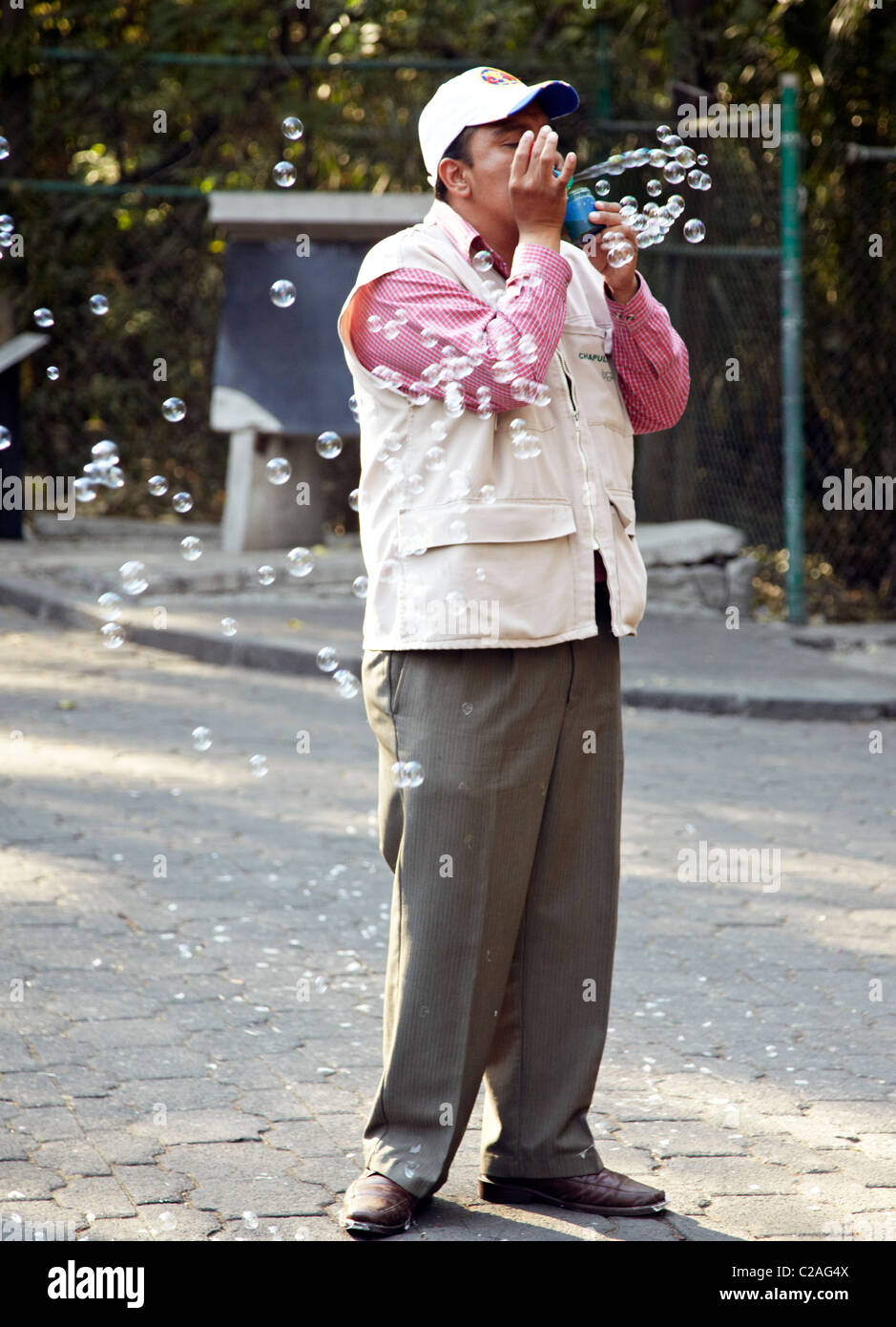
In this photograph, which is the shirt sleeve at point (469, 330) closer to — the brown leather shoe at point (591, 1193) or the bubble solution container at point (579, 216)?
the bubble solution container at point (579, 216)

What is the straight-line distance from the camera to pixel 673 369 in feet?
9.85

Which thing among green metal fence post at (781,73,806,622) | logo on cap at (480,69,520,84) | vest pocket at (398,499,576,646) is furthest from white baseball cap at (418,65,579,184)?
green metal fence post at (781,73,806,622)

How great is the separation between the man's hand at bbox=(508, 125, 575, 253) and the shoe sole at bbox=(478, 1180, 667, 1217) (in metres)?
1.71

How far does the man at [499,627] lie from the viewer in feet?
9.11

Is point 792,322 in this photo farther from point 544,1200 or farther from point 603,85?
point 544,1200

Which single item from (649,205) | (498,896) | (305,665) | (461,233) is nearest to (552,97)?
(461,233)

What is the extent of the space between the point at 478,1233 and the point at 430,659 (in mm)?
1024

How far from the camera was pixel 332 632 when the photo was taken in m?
9.20

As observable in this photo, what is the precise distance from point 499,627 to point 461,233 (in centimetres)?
70

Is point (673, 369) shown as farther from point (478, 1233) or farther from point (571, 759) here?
point (478, 1233)

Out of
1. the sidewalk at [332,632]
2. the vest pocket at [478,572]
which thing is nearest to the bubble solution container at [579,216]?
the vest pocket at [478,572]

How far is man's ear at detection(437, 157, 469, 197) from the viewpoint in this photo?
9.40ft

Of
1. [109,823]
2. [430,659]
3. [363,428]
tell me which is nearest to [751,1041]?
[430,659]

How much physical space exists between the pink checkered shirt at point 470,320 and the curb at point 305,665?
17.4 ft
